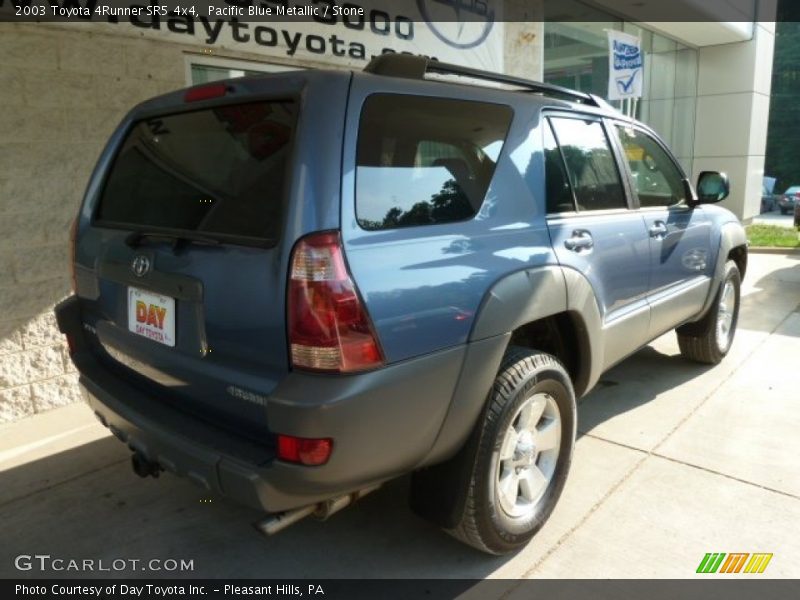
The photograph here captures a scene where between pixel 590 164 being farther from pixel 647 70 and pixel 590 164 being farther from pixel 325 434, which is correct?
pixel 647 70

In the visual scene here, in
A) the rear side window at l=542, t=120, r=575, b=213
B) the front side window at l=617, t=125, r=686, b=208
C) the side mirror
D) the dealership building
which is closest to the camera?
the rear side window at l=542, t=120, r=575, b=213

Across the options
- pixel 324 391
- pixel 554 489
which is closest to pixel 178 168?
pixel 324 391

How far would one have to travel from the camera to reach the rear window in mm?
1998

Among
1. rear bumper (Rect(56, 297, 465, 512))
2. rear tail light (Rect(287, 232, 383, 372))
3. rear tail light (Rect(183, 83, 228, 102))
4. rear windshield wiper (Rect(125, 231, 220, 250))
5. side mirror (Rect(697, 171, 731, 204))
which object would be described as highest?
rear tail light (Rect(183, 83, 228, 102))

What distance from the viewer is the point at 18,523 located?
9.46 ft

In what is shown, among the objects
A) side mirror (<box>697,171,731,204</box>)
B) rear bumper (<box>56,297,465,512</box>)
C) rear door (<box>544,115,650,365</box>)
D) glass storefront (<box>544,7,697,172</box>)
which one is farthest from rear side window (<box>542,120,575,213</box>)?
glass storefront (<box>544,7,697,172</box>)

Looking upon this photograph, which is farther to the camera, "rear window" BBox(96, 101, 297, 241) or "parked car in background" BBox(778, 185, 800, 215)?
"parked car in background" BBox(778, 185, 800, 215)

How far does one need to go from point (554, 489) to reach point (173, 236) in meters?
1.88

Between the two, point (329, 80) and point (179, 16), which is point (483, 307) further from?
point (179, 16)

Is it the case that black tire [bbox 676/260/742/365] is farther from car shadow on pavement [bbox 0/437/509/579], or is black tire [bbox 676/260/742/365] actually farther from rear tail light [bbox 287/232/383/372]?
rear tail light [bbox 287/232/383/372]

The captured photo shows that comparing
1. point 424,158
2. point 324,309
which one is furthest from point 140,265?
point 424,158

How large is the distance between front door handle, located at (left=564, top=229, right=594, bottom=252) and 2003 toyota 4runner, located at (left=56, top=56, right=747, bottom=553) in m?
0.01

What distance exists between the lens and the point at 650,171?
12.7 feet

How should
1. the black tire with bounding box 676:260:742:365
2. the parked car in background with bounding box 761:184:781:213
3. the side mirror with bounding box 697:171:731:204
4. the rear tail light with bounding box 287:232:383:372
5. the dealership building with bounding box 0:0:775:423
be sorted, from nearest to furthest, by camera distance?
the rear tail light with bounding box 287:232:383:372 < the dealership building with bounding box 0:0:775:423 < the side mirror with bounding box 697:171:731:204 < the black tire with bounding box 676:260:742:365 < the parked car in background with bounding box 761:184:781:213
